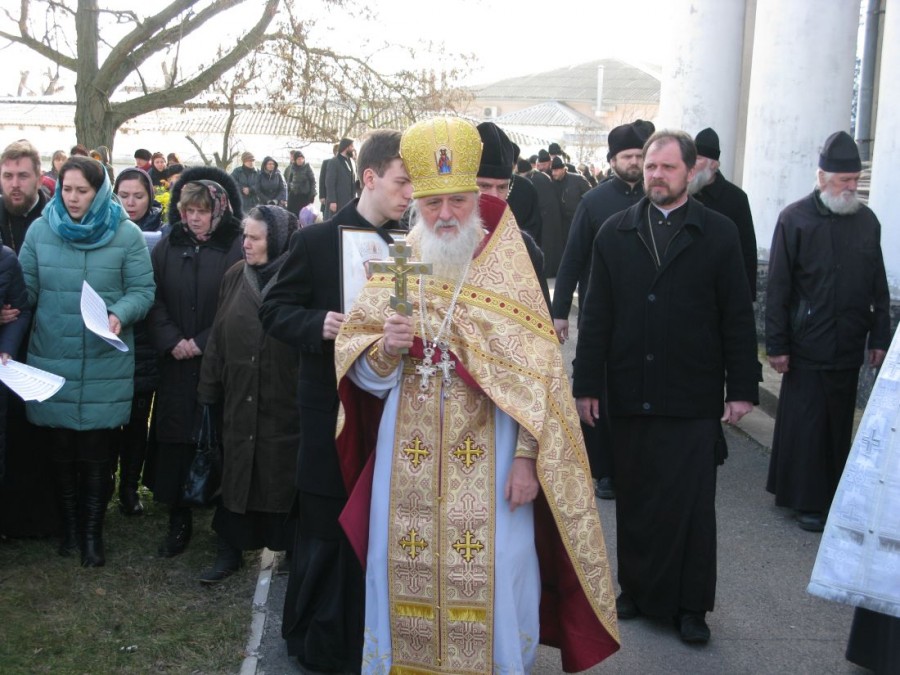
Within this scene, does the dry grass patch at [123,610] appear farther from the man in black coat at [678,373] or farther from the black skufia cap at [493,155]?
the black skufia cap at [493,155]

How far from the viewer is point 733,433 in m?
8.37

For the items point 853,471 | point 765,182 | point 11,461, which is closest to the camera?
point 853,471

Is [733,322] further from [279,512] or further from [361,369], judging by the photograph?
[279,512]

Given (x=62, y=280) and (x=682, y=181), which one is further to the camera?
(x=62, y=280)

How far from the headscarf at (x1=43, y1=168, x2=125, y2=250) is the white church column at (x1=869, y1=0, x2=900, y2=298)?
18.4 ft

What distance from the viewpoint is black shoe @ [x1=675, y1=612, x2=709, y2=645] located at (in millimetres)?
4695

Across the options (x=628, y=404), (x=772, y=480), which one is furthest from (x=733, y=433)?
(x=628, y=404)

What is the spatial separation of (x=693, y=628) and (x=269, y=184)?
1895cm

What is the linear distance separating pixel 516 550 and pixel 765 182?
24.7ft

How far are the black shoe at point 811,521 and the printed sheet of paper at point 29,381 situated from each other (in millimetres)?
3955

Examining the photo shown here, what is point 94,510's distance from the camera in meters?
5.68

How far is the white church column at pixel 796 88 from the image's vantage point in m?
9.84

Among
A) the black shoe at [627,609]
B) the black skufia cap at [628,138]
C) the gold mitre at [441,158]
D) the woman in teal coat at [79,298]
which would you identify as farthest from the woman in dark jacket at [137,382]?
the black skufia cap at [628,138]

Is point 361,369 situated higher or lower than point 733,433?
higher
